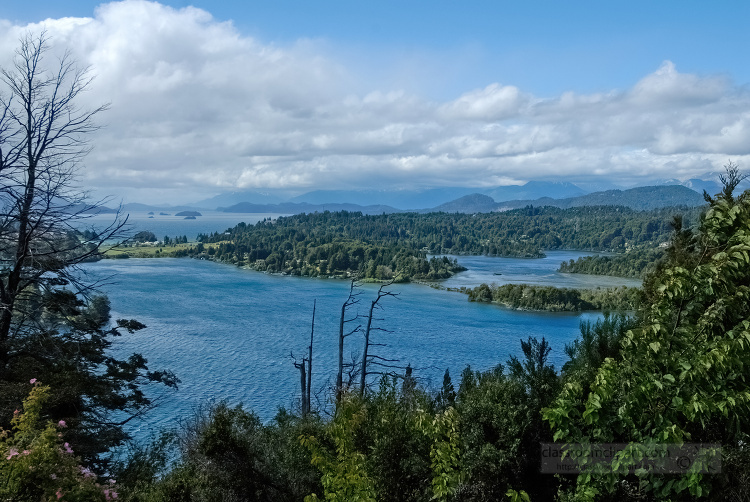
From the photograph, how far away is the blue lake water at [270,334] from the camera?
23.8 m

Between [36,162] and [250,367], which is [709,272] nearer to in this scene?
[36,162]

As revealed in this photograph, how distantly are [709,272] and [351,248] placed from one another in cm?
8061

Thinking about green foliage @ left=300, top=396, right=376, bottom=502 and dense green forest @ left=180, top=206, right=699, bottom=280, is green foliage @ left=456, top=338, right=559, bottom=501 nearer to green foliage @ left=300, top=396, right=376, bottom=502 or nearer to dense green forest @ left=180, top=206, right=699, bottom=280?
green foliage @ left=300, top=396, right=376, bottom=502

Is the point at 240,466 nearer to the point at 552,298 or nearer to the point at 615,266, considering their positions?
the point at 552,298

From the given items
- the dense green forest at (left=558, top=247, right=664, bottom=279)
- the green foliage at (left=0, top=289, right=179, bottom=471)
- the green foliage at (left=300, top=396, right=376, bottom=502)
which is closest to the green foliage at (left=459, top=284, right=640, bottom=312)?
the dense green forest at (left=558, top=247, right=664, bottom=279)

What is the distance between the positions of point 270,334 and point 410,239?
99191 mm

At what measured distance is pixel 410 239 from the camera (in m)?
132

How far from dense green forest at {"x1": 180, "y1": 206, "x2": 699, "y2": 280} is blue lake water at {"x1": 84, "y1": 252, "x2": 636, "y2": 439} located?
10.3 metres

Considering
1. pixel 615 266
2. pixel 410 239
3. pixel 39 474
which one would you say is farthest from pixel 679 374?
pixel 410 239

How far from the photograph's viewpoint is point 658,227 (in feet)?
395

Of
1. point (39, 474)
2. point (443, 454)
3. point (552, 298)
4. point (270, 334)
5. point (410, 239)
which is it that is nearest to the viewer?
point (39, 474)

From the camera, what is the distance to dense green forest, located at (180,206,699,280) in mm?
77438

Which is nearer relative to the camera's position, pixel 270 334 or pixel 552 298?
pixel 270 334

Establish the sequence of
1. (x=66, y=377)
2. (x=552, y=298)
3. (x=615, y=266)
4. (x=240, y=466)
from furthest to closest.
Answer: (x=615, y=266), (x=552, y=298), (x=240, y=466), (x=66, y=377)
